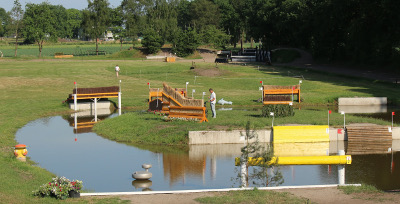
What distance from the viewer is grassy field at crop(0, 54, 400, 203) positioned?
24656mm

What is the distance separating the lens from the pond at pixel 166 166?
2211 centimetres

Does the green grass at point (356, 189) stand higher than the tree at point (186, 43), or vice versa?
the tree at point (186, 43)

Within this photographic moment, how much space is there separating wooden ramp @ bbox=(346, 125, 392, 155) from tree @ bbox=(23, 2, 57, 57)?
306ft

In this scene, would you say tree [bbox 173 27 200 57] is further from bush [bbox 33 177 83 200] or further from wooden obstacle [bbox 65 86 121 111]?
bush [bbox 33 177 83 200]

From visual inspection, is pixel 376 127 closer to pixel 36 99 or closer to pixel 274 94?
pixel 274 94

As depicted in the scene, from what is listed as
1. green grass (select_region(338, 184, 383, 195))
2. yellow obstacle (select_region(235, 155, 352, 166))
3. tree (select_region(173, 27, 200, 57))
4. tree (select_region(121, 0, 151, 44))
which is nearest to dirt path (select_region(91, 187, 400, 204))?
green grass (select_region(338, 184, 383, 195))

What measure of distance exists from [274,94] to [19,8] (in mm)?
87383

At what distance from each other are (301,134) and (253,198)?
520 inches

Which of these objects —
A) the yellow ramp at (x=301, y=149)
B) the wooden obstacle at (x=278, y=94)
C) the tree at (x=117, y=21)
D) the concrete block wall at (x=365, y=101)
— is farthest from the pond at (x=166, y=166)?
the tree at (x=117, y=21)

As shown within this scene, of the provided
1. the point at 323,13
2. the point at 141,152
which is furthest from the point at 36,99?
the point at 323,13

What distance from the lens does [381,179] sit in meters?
22.5

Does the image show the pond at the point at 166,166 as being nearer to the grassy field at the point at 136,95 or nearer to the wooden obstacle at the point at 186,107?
the grassy field at the point at 136,95

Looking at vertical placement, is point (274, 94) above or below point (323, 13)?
below

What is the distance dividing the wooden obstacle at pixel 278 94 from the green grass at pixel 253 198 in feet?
82.4
